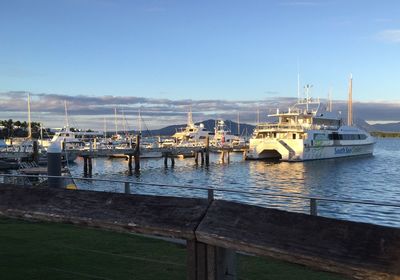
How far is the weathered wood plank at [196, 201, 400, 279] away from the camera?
202 centimetres

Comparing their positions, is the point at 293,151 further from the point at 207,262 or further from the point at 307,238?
the point at 307,238

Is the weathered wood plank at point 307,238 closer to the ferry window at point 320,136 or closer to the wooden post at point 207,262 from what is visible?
the wooden post at point 207,262

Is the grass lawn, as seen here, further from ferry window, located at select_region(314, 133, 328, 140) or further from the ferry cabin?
ferry window, located at select_region(314, 133, 328, 140)

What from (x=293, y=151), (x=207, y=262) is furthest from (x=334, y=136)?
(x=207, y=262)

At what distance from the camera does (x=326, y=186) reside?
41.0 meters

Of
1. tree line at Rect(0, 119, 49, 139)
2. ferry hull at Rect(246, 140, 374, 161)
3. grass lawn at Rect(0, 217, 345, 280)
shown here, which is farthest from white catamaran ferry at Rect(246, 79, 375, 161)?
tree line at Rect(0, 119, 49, 139)

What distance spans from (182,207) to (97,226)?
25.8 inches

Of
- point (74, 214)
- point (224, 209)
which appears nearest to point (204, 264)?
point (224, 209)

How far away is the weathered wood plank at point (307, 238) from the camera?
202 cm

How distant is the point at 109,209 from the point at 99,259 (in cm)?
434

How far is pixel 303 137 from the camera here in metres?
69.8

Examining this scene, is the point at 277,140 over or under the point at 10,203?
under

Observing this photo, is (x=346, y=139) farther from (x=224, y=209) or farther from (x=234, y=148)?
(x=224, y=209)

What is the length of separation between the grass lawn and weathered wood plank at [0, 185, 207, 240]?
88.6 inches
